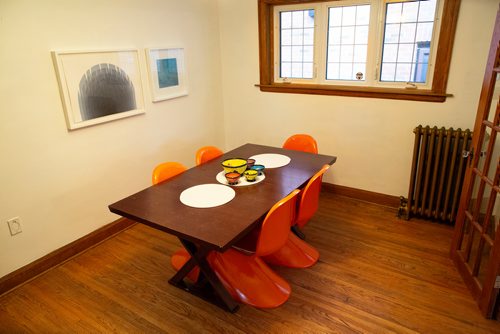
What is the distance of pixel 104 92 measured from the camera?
2721 mm

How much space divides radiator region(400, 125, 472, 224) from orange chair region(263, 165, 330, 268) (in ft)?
3.59

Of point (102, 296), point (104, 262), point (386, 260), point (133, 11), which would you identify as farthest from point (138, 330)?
point (133, 11)

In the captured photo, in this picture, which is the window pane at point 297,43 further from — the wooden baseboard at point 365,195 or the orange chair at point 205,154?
the orange chair at point 205,154

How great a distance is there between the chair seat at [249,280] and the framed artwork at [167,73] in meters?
1.76

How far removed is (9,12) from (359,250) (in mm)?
3005

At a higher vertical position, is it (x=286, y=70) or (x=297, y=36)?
(x=297, y=36)

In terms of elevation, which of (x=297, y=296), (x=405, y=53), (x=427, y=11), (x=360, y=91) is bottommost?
(x=297, y=296)

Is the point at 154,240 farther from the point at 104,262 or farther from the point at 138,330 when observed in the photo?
the point at 138,330

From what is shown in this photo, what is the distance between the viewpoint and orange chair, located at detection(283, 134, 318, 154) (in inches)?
118

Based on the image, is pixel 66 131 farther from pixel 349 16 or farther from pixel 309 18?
pixel 349 16

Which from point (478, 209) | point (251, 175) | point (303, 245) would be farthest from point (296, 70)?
point (478, 209)

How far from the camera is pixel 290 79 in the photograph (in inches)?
144

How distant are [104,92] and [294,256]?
80.3 inches

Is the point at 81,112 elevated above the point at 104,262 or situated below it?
above
